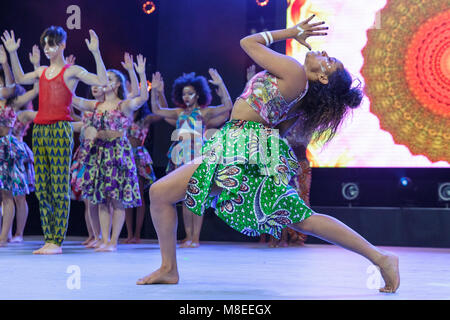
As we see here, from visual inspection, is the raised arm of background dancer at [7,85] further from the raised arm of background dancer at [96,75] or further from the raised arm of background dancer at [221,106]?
the raised arm of background dancer at [221,106]

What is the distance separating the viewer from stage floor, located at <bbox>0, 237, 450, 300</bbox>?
2467 millimetres

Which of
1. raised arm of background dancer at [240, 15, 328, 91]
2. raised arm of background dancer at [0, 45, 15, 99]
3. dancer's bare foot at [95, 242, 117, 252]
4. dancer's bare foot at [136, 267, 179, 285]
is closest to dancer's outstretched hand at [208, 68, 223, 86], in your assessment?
dancer's bare foot at [95, 242, 117, 252]

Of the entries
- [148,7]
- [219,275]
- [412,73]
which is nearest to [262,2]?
[148,7]

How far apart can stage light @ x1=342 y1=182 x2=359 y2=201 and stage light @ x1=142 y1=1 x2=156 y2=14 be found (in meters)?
2.66

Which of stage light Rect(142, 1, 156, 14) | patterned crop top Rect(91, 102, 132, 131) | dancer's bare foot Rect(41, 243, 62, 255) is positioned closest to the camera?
dancer's bare foot Rect(41, 243, 62, 255)

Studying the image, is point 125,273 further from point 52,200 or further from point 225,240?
point 225,240

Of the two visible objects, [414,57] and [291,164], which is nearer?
[291,164]

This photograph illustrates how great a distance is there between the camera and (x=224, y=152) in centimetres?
262

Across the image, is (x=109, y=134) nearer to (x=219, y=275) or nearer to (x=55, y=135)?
(x=55, y=135)

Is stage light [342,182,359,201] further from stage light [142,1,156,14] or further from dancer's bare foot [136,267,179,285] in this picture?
dancer's bare foot [136,267,179,285]

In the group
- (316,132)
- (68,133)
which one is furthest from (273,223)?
(68,133)

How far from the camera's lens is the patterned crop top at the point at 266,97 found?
106 inches

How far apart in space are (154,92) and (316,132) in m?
3.05

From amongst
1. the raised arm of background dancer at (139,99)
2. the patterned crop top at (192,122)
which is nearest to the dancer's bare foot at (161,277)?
the raised arm of background dancer at (139,99)
